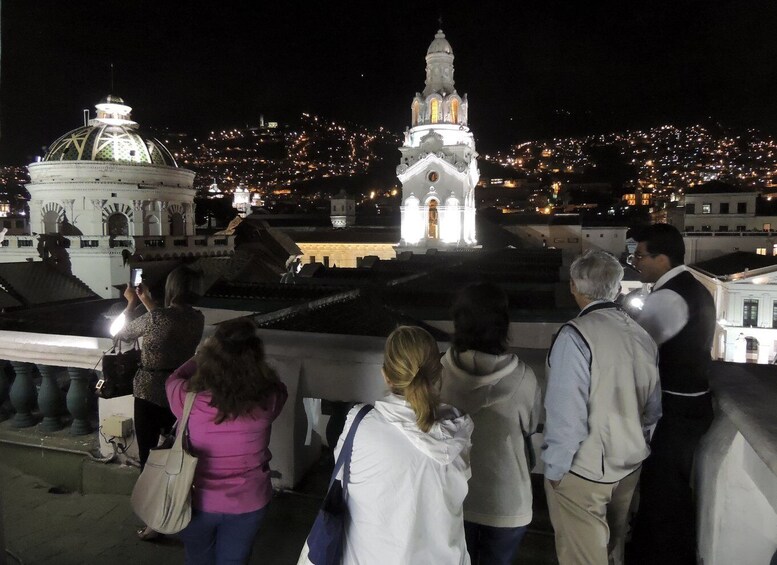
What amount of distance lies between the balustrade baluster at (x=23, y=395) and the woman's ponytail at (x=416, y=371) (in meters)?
3.98

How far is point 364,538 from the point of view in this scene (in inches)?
100

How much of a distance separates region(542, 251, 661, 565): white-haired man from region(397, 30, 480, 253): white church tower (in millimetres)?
35959

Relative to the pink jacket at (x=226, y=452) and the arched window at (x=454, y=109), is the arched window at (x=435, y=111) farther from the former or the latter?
the pink jacket at (x=226, y=452)

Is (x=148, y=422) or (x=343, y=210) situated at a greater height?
(x=343, y=210)

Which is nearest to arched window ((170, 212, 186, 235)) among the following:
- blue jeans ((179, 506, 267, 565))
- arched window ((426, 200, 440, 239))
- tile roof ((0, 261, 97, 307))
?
arched window ((426, 200, 440, 239))

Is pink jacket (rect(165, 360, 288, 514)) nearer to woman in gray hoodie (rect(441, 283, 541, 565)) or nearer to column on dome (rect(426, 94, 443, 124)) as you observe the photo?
woman in gray hoodie (rect(441, 283, 541, 565))

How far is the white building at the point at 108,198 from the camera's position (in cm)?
3453

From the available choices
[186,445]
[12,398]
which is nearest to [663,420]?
[186,445]

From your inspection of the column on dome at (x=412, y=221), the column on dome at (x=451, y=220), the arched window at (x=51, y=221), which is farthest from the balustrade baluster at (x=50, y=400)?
the arched window at (x=51, y=221)

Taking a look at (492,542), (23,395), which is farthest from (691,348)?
(23,395)

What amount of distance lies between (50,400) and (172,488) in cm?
261

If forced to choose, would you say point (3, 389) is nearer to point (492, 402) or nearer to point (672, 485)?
point (492, 402)

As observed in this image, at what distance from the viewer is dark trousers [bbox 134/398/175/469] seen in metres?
3.94

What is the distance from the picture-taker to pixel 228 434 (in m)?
2.98
